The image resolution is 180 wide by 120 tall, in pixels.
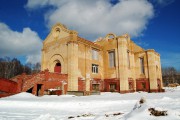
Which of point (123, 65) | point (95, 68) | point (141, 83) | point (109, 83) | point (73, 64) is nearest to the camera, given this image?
point (73, 64)

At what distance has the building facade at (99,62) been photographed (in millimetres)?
24531

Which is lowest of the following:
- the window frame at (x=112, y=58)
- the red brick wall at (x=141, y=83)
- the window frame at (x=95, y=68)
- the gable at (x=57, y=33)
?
the red brick wall at (x=141, y=83)

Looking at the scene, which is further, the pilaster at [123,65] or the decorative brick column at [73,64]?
the pilaster at [123,65]

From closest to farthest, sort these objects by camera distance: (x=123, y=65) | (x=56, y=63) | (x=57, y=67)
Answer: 1. (x=57, y=67)
2. (x=56, y=63)
3. (x=123, y=65)

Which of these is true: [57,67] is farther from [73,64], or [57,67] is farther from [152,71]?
[152,71]

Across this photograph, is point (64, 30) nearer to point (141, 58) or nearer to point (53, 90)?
point (53, 90)

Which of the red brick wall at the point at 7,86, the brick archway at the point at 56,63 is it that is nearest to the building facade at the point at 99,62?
the brick archway at the point at 56,63

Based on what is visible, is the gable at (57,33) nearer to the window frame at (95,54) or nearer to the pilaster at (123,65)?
the window frame at (95,54)

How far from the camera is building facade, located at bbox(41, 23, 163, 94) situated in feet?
80.5

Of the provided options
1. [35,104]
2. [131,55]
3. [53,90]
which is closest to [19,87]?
[53,90]

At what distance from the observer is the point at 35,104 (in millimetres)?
12836

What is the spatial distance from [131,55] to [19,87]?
20.8m

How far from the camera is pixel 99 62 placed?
29484mm

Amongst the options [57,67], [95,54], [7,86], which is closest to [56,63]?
[57,67]
